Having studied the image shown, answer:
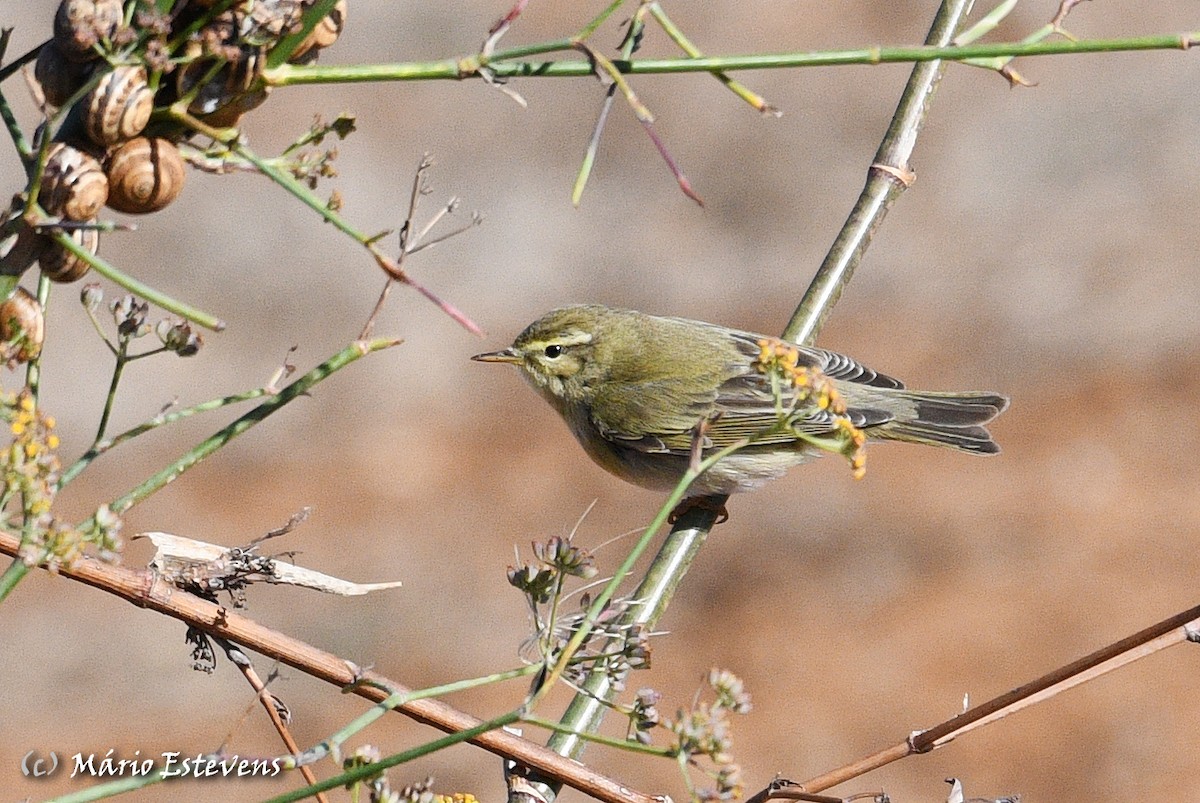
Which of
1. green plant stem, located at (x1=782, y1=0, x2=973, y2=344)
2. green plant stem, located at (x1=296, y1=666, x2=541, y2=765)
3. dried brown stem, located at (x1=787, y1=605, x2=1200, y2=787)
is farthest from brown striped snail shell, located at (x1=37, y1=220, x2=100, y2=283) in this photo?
green plant stem, located at (x1=782, y1=0, x2=973, y2=344)

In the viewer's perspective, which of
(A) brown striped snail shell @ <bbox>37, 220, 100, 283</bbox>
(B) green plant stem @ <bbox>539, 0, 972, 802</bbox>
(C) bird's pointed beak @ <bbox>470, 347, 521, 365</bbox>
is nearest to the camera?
(A) brown striped snail shell @ <bbox>37, 220, 100, 283</bbox>

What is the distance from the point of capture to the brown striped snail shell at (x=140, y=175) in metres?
1.33

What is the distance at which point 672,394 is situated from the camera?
4.90 m

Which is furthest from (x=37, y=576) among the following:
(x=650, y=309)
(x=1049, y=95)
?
(x=1049, y=95)

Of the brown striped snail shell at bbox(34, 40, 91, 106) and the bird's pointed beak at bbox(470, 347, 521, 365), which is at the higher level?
the bird's pointed beak at bbox(470, 347, 521, 365)

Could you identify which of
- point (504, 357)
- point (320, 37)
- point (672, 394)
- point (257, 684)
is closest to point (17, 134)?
point (320, 37)

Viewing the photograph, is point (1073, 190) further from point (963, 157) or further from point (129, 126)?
point (129, 126)

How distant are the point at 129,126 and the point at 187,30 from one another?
11 centimetres

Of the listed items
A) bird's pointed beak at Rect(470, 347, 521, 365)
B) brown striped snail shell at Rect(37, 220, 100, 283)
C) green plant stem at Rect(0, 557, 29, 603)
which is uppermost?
bird's pointed beak at Rect(470, 347, 521, 365)

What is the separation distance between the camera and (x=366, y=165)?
38.3 feet

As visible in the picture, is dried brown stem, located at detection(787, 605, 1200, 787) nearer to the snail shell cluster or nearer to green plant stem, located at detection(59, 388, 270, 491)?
green plant stem, located at detection(59, 388, 270, 491)

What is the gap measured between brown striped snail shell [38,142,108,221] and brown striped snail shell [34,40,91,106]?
0.06 metres

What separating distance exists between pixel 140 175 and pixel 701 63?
56 cm

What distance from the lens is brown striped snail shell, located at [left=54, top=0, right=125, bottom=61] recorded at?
4.08 ft
